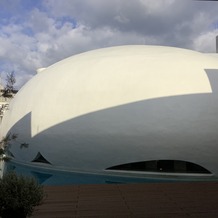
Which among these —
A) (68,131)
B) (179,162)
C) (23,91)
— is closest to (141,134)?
(179,162)

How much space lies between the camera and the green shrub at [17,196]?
5.73 m

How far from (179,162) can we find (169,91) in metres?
3.44

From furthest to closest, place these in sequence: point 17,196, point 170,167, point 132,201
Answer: point 170,167, point 132,201, point 17,196

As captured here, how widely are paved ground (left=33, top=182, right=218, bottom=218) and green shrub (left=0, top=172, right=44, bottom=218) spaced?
170cm

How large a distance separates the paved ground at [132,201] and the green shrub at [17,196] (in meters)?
1.70

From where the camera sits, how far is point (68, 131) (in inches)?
768

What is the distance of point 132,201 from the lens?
8773 mm

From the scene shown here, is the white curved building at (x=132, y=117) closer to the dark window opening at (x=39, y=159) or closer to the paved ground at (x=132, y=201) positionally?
the dark window opening at (x=39, y=159)

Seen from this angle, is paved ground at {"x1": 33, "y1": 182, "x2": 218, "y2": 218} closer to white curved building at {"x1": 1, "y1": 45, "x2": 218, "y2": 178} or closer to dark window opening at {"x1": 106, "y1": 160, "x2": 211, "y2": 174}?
white curved building at {"x1": 1, "y1": 45, "x2": 218, "y2": 178}

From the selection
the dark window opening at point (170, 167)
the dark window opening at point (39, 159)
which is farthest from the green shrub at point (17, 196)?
the dark window opening at point (39, 159)

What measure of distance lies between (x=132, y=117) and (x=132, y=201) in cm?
967

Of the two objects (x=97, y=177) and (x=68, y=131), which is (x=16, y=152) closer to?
(x=68, y=131)

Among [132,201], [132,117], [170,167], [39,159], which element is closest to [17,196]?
[132,201]

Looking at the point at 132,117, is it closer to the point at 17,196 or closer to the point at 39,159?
the point at 39,159
